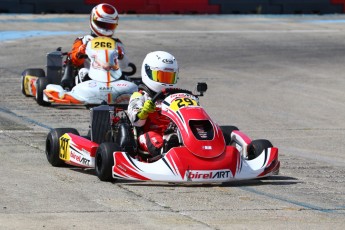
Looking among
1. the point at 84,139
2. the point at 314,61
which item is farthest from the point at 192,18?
the point at 84,139

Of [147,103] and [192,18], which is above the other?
[147,103]

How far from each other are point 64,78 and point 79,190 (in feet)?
24.2

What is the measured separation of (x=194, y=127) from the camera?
1009 cm

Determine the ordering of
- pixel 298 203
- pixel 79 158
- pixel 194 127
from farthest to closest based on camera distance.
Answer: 1. pixel 79 158
2. pixel 194 127
3. pixel 298 203

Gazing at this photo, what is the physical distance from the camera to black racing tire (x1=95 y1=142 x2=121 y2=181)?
9930mm

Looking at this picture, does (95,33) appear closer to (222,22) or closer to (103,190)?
(103,190)

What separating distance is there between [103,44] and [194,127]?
6377mm

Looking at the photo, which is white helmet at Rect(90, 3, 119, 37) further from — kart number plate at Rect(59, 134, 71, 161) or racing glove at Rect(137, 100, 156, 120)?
racing glove at Rect(137, 100, 156, 120)

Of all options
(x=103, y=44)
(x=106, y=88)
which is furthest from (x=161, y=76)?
(x=103, y=44)

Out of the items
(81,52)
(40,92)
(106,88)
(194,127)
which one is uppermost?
(194,127)

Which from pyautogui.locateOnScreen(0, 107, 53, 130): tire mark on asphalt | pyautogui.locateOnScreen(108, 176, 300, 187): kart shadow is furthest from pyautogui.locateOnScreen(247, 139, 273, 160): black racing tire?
pyautogui.locateOnScreen(0, 107, 53, 130): tire mark on asphalt

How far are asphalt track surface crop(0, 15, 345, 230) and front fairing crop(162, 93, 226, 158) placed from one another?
349mm

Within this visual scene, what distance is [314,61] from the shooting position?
22266mm

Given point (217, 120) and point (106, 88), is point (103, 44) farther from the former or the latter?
point (217, 120)
